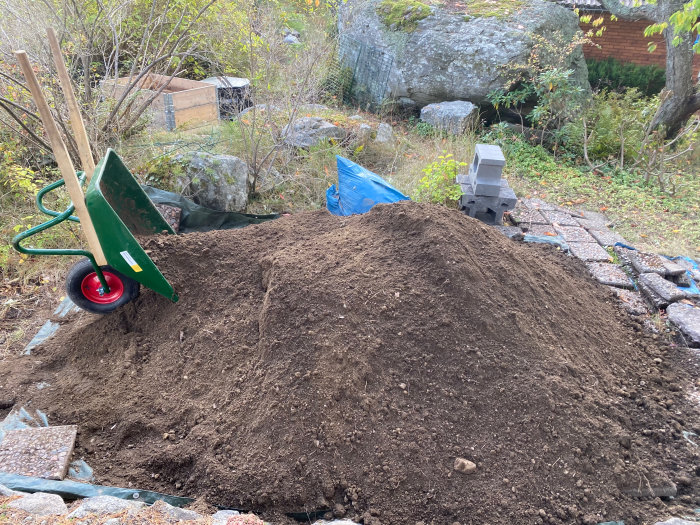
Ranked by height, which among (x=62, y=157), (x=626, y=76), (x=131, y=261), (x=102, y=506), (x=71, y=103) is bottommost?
(x=102, y=506)

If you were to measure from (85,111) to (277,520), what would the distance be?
4.20 meters

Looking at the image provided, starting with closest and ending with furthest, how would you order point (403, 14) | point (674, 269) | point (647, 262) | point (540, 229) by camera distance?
point (674, 269), point (647, 262), point (540, 229), point (403, 14)

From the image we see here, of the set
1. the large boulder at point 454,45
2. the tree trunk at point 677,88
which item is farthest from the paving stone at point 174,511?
the tree trunk at point 677,88

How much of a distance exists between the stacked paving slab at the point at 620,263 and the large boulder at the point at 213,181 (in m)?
2.77

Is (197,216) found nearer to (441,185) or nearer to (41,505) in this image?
(441,185)

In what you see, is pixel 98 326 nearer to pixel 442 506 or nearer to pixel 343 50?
pixel 442 506

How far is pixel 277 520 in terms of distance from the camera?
6.75 feet

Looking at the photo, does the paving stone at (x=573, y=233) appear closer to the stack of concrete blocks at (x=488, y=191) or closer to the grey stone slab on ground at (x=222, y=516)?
the stack of concrete blocks at (x=488, y=191)

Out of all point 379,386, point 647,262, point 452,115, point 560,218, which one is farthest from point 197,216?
point 452,115

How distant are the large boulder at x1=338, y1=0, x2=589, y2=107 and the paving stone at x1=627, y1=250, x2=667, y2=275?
4685mm

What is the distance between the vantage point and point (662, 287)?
373cm

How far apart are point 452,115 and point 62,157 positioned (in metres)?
6.59

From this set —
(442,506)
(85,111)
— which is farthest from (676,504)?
(85,111)

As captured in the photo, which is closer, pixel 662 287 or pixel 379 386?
pixel 379 386
